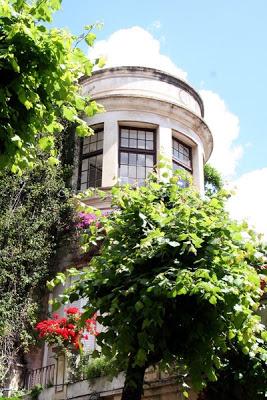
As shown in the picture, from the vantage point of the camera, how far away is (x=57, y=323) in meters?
11.7

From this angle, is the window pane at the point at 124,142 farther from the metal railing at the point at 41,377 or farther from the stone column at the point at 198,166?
the metal railing at the point at 41,377

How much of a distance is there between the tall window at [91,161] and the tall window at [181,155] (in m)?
2.28

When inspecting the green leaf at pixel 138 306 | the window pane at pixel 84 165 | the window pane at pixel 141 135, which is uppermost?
the window pane at pixel 141 135

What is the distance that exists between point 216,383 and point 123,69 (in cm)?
1093

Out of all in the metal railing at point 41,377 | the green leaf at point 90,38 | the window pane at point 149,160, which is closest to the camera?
the green leaf at point 90,38

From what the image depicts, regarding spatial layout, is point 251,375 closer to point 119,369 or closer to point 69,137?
point 119,369

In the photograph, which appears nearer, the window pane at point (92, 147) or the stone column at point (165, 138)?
the stone column at point (165, 138)

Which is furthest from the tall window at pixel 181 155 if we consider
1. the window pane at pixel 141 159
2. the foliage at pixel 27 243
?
the foliage at pixel 27 243

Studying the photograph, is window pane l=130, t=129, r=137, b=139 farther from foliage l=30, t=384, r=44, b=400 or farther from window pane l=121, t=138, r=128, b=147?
foliage l=30, t=384, r=44, b=400

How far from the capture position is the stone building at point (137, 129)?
15906mm

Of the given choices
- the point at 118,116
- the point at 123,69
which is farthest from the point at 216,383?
the point at 123,69

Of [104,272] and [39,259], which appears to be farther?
[39,259]

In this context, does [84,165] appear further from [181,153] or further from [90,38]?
[90,38]

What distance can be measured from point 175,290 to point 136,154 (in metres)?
10.2
